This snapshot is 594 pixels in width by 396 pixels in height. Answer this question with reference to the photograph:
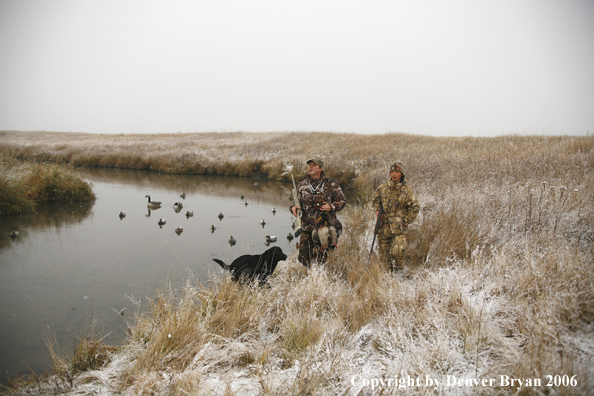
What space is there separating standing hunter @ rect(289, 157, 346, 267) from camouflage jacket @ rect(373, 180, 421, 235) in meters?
0.74

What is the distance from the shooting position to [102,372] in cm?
330

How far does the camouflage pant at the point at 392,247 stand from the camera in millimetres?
5109

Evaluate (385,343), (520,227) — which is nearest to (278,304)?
(385,343)

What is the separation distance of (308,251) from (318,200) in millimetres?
925

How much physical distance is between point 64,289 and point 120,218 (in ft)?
20.4

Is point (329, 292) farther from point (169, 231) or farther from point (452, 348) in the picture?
point (169, 231)

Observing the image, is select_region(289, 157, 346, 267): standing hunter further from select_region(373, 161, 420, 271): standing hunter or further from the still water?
the still water

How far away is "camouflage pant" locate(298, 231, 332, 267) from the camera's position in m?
5.38

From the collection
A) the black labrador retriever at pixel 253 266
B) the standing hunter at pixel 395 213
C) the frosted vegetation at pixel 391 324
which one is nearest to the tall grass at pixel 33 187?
the frosted vegetation at pixel 391 324

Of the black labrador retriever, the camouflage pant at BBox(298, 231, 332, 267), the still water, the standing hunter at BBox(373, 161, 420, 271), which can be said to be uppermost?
the standing hunter at BBox(373, 161, 420, 271)

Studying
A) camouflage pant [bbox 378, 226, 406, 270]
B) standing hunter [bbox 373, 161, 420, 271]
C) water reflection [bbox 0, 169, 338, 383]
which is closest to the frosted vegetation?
camouflage pant [bbox 378, 226, 406, 270]

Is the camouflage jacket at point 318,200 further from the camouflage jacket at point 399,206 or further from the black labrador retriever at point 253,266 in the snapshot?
the black labrador retriever at point 253,266

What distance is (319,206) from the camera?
5.11m

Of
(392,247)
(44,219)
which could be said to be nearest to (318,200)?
(392,247)
